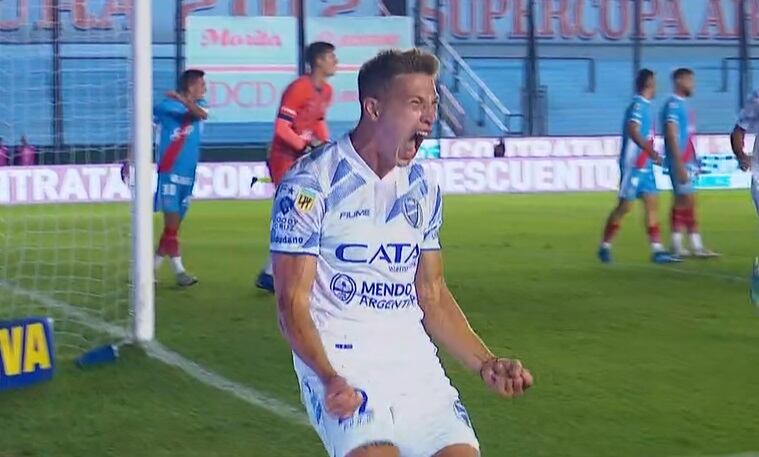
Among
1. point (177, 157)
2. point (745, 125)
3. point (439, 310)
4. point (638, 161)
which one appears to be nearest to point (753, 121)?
point (745, 125)

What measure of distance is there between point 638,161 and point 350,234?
10581mm

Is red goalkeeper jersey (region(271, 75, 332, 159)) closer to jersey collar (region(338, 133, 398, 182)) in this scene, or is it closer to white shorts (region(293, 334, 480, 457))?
jersey collar (region(338, 133, 398, 182))

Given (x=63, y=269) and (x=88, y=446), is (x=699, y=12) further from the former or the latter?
(x=88, y=446)

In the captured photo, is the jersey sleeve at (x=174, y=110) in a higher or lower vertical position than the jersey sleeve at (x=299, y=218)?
Result: higher

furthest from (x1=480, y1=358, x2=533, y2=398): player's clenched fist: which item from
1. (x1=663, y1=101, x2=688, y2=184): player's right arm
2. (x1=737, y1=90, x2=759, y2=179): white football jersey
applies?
(x1=663, y1=101, x2=688, y2=184): player's right arm

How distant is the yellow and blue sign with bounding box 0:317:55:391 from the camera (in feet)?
24.6

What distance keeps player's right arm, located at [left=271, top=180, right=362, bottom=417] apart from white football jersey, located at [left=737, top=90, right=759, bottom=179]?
6665 mm

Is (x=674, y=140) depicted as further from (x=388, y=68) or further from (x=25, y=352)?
(x=388, y=68)

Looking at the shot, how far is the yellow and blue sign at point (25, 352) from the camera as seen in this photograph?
7.49 m

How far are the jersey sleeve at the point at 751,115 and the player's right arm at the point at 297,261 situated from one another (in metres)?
6.77

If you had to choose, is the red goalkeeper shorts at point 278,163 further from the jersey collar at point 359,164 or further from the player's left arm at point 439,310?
A: the jersey collar at point 359,164

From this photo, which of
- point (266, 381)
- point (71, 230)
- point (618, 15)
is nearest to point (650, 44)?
point (618, 15)

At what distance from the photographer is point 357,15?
3641 cm

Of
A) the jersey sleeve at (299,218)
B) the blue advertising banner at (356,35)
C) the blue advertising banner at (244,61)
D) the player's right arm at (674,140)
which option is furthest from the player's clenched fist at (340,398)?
the blue advertising banner at (356,35)
